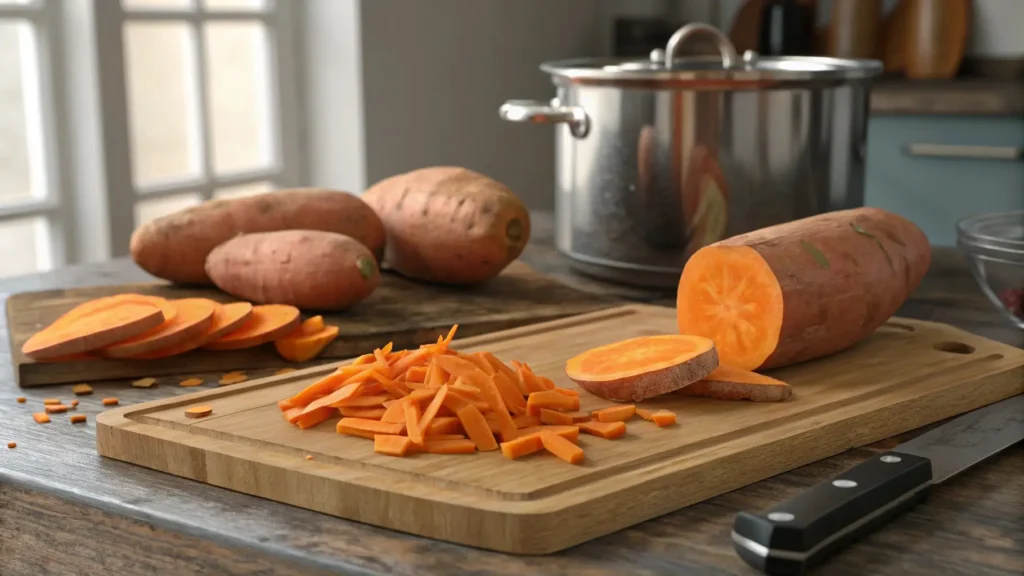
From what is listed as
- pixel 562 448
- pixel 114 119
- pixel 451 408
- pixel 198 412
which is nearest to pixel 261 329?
pixel 198 412

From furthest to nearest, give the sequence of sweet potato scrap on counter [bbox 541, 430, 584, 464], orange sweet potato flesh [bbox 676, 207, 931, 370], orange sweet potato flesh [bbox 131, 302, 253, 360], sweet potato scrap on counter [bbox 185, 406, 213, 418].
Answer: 1. orange sweet potato flesh [bbox 131, 302, 253, 360]
2. orange sweet potato flesh [bbox 676, 207, 931, 370]
3. sweet potato scrap on counter [bbox 185, 406, 213, 418]
4. sweet potato scrap on counter [bbox 541, 430, 584, 464]

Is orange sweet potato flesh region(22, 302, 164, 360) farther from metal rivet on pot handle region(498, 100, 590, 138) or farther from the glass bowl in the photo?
the glass bowl

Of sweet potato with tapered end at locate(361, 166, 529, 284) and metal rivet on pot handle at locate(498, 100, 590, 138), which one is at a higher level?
metal rivet on pot handle at locate(498, 100, 590, 138)

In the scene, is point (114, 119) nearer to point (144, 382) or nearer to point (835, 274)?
point (144, 382)

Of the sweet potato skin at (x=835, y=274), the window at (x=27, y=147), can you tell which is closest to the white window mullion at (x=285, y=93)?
the window at (x=27, y=147)

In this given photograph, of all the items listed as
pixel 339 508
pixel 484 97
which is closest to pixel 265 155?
pixel 484 97

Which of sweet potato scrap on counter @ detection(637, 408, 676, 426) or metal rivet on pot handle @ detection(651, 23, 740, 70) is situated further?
metal rivet on pot handle @ detection(651, 23, 740, 70)

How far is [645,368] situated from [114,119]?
73.6 inches

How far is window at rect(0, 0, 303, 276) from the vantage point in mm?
2500

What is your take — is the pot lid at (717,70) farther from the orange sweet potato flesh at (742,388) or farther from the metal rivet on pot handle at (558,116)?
the orange sweet potato flesh at (742,388)

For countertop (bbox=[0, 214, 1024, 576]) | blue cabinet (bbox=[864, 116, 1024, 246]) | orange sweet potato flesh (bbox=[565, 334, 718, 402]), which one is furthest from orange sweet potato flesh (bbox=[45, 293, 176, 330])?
blue cabinet (bbox=[864, 116, 1024, 246])

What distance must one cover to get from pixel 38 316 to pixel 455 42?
201 centimetres

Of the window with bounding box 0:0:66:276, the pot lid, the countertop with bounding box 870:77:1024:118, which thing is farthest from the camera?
the countertop with bounding box 870:77:1024:118

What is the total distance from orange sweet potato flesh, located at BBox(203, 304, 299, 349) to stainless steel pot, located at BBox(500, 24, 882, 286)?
45 centimetres
